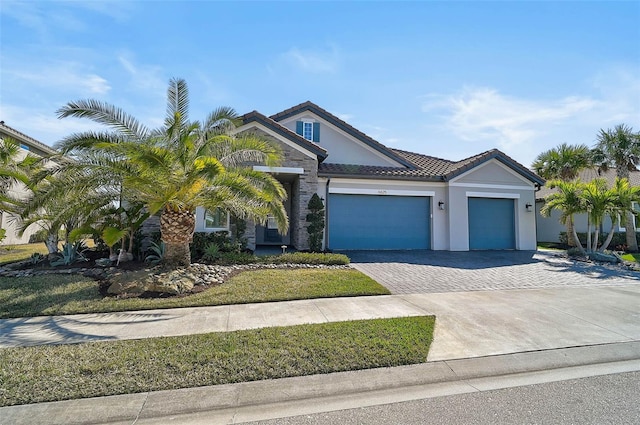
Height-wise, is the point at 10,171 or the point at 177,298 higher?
the point at 10,171

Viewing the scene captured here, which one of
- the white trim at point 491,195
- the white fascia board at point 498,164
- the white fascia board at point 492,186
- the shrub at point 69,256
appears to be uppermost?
the white fascia board at point 498,164

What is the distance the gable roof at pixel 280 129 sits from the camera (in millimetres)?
13281

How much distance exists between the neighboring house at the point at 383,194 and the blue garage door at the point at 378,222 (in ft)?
0.16

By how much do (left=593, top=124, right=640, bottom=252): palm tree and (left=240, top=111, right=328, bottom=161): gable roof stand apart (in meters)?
17.5

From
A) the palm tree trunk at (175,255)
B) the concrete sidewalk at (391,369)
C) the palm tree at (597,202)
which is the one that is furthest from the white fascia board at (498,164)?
the palm tree trunk at (175,255)

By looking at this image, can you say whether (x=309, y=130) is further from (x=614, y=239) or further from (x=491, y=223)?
(x=614, y=239)

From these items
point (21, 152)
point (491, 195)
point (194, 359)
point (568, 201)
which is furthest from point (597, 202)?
point (21, 152)


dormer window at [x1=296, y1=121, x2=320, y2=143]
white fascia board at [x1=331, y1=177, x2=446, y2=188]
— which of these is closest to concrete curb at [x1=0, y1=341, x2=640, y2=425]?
white fascia board at [x1=331, y1=177, x2=446, y2=188]

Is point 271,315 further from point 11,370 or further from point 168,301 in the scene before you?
point 11,370

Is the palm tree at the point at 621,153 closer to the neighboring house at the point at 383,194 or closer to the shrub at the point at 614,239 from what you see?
the shrub at the point at 614,239

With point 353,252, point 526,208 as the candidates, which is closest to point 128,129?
point 353,252

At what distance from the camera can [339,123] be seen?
55.0 feet

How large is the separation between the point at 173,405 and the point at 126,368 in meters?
1.03

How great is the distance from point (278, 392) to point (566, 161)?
22532 millimetres
